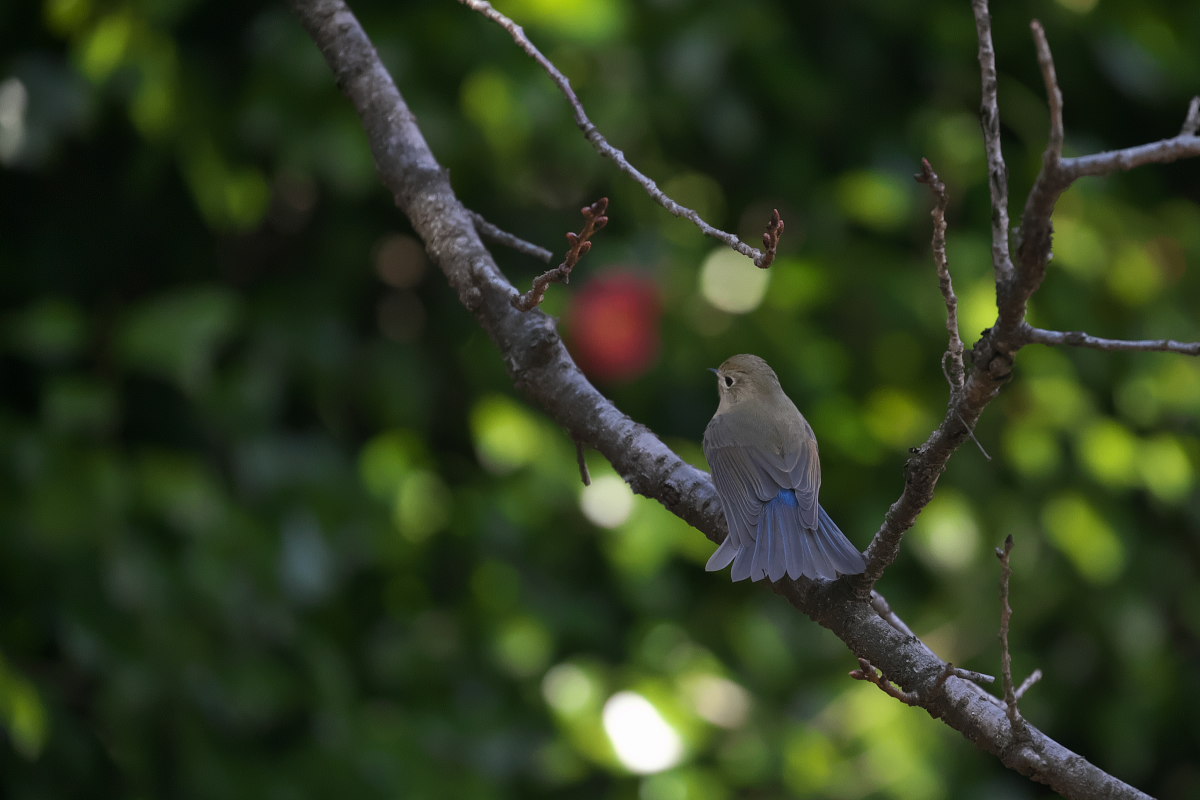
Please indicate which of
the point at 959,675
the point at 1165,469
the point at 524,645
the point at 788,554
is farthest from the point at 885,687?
the point at 1165,469

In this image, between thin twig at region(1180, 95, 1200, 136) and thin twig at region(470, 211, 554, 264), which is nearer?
thin twig at region(1180, 95, 1200, 136)

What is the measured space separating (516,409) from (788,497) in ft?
3.73

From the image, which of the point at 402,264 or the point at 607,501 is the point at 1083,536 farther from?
the point at 402,264

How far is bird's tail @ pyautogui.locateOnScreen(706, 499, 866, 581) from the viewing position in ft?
4.49

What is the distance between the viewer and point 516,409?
2936 mm

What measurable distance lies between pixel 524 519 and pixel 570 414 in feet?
4.34

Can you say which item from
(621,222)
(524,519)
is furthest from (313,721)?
(621,222)

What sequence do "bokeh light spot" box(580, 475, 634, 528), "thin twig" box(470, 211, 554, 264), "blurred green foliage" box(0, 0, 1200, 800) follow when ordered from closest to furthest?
1. "thin twig" box(470, 211, 554, 264)
2. "blurred green foliage" box(0, 0, 1200, 800)
3. "bokeh light spot" box(580, 475, 634, 528)

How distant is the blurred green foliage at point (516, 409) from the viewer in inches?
108

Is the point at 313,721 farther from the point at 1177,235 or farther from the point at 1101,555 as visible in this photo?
the point at 1177,235

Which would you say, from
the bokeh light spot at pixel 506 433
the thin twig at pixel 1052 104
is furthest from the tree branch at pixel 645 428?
the bokeh light spot at pixel 506 433

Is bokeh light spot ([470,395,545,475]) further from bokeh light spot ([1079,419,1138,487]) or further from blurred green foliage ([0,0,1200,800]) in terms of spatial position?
bokeh light spot ([1079,419,1138,487])

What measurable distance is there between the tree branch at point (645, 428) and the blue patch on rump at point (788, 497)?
0.32 m

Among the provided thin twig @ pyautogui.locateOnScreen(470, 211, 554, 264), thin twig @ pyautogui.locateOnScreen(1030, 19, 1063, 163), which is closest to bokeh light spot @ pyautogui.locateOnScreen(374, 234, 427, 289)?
thin twig @ pyautogui.locateOnScreen(470, 211, 554, 264)
